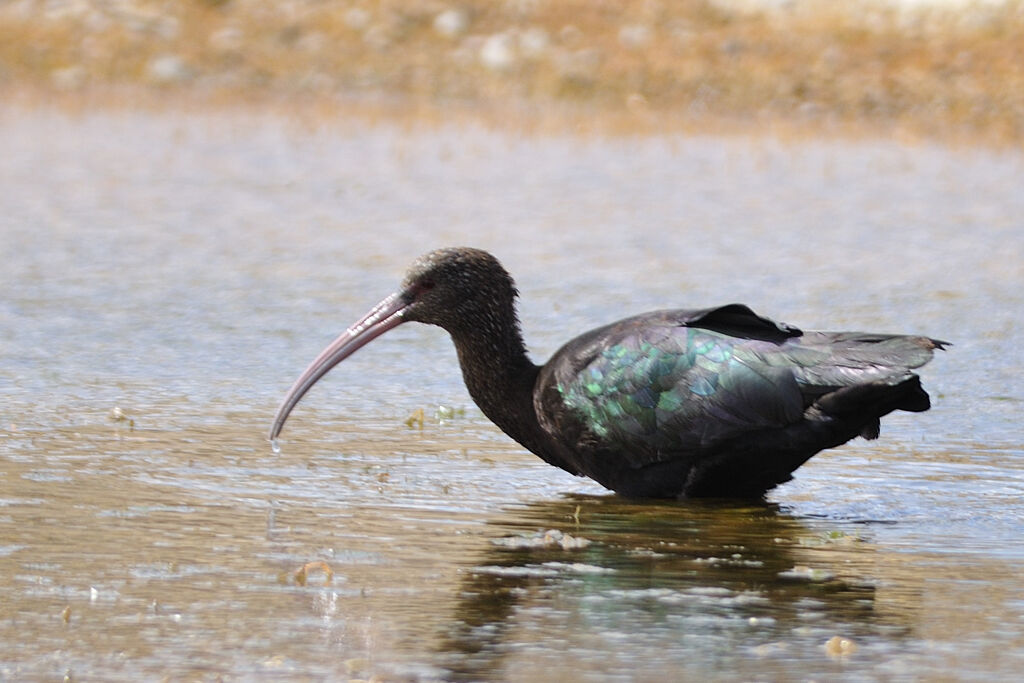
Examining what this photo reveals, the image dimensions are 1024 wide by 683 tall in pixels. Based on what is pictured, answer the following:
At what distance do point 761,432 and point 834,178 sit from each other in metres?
10.2

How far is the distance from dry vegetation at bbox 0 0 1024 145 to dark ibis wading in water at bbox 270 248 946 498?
13364mm

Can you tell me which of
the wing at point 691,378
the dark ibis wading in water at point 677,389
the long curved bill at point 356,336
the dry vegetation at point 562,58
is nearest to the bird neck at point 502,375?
the dark ibis wading in water at point 677,389

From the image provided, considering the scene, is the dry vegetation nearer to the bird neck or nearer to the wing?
the bird neck

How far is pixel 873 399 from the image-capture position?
6.90m

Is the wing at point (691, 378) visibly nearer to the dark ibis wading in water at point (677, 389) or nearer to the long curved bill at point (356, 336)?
the dark ibis wading in water at point (677, 389)

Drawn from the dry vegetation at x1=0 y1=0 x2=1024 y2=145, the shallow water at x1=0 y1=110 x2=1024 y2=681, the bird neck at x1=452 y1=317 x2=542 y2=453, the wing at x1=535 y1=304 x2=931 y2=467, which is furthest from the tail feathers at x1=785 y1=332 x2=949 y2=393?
the dry vegetation at x1=0 y1=0 x2=1024 y2=145

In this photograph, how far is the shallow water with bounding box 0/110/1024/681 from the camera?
5.32m

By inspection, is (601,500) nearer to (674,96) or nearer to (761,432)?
(761,432)

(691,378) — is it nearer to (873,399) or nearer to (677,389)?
(677,389)

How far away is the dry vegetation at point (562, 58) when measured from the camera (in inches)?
846

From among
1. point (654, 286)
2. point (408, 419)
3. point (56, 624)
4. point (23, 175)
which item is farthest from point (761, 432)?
point (23, 175)

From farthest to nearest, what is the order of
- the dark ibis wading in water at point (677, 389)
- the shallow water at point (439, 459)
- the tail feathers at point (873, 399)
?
the dark ibis wading in water at point (677, 389)
the tail feathers at point (873, 399)
the shallow water at point (439, 459)

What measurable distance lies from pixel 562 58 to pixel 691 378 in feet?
53.1

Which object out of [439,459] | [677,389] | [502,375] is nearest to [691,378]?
[677,389]
